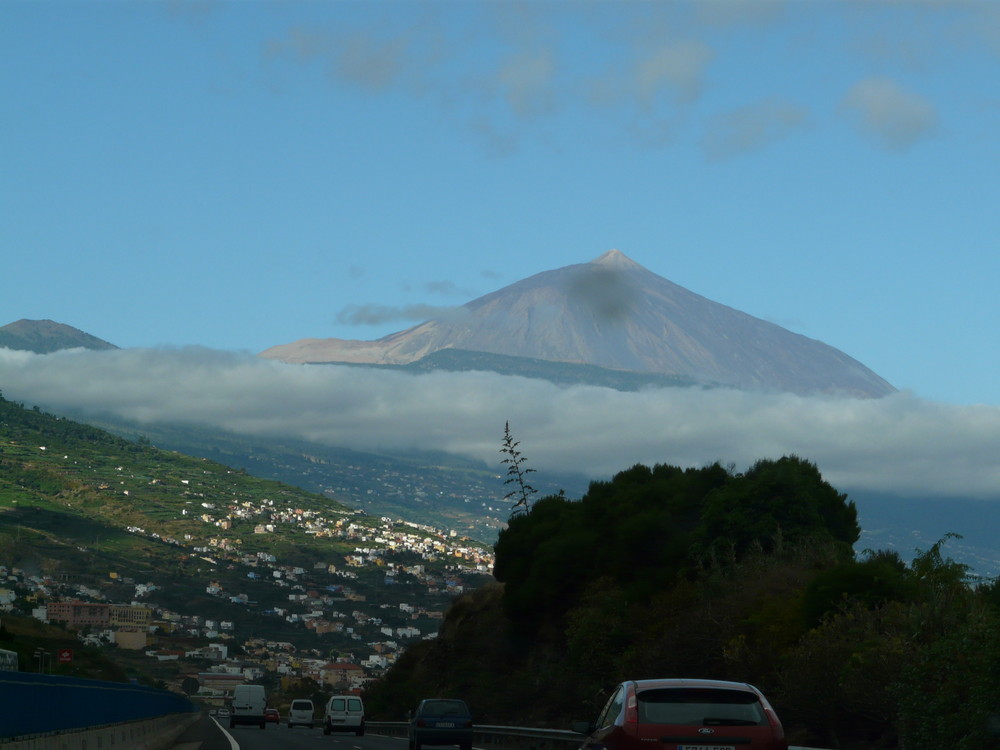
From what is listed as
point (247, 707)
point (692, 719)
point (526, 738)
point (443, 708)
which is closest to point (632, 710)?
point (692, 719)

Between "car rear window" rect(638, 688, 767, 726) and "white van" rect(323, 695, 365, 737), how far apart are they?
4141 cm

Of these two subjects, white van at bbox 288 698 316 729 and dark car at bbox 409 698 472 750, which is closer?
dark car at bbox 409 698 472 750

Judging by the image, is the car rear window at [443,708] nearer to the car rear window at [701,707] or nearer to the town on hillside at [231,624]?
the car rear window at [701,707]

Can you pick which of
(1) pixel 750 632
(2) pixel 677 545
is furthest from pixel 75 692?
(2) pixel 677 545

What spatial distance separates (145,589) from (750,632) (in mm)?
149953

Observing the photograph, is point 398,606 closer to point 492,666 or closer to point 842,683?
point 492,666

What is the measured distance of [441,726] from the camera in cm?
3556

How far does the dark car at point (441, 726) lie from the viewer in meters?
35.2

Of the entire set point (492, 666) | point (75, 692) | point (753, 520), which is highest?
point (753, 520)

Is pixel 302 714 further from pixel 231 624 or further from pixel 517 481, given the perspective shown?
pixel 231 624

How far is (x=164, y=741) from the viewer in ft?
118

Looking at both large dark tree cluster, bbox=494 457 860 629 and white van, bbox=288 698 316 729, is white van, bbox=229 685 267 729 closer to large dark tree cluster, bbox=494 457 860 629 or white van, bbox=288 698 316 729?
white van, bbox=288 698 316 729

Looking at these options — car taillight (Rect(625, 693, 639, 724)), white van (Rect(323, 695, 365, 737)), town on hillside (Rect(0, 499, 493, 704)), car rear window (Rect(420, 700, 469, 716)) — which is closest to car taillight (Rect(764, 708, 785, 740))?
car taillight (Rect(625, 693, 639, 724))

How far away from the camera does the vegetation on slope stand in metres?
24.5
